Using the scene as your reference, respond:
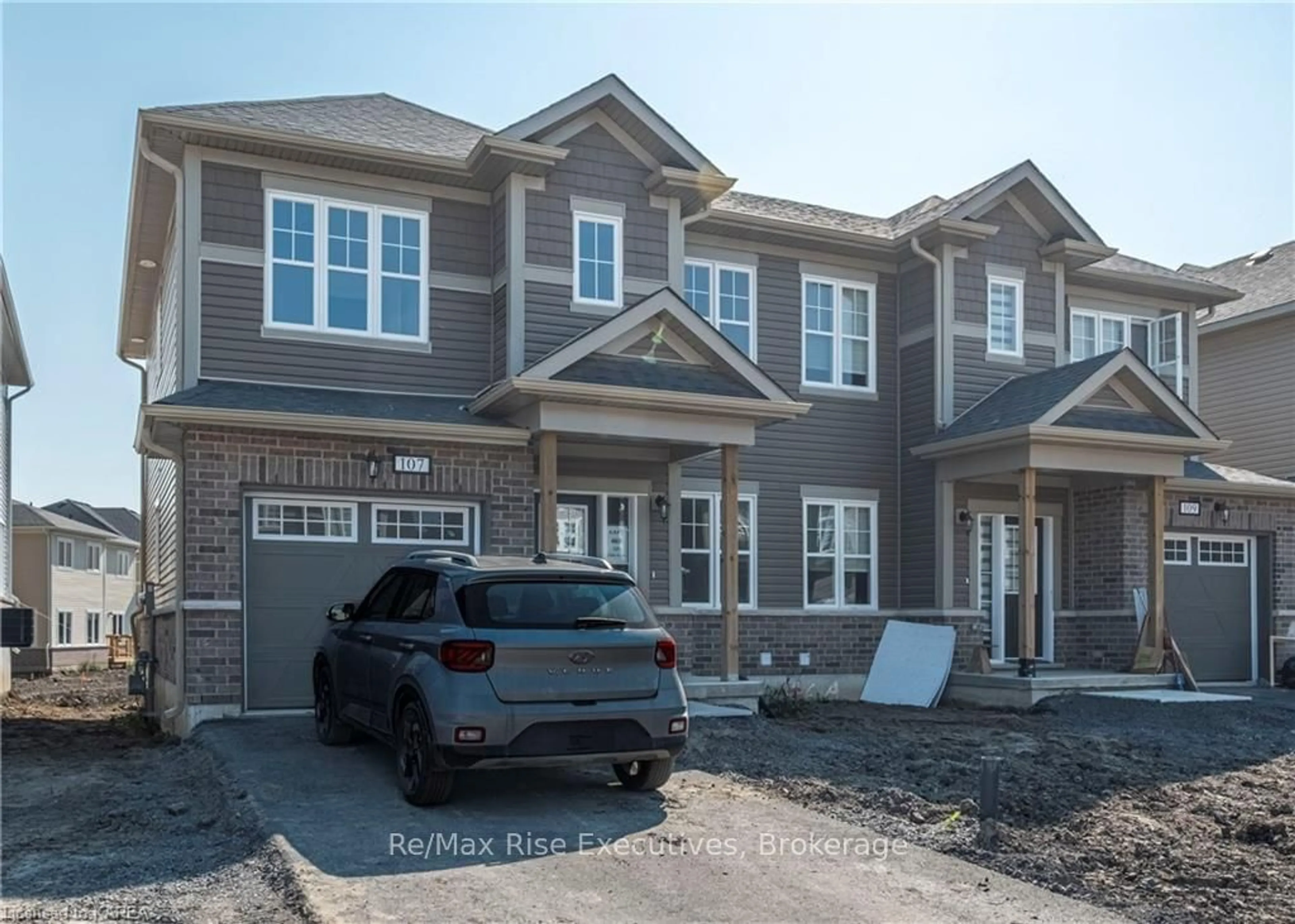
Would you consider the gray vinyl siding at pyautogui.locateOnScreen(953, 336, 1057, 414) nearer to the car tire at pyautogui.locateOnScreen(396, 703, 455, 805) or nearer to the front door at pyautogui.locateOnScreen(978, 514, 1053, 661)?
the front door at pyautogui.locateOnScreen(978, 514, 1053, 661)

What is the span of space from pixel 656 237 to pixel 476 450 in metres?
3.80

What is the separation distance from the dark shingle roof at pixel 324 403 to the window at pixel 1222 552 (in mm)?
11534

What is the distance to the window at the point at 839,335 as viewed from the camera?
17.4 meters

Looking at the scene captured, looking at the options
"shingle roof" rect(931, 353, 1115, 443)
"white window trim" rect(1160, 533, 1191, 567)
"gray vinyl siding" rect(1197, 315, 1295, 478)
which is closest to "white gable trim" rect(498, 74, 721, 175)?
"shingle roof" rect(931, 353, 1115, 443)

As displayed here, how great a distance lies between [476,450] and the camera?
44.7ft

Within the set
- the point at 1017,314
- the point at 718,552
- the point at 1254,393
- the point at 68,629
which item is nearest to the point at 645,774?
the point at 718,552

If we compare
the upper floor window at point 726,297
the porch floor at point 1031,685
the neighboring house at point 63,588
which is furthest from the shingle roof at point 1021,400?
the neighboring house at point 63,588

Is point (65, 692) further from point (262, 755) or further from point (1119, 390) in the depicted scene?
point (1119, 390)

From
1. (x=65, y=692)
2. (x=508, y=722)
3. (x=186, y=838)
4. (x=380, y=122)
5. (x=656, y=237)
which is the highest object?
(x=380, y=122)

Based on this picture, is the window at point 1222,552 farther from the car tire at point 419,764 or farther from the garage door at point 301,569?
the car tire at point 419,764

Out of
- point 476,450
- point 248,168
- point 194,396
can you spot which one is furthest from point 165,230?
point 476,450

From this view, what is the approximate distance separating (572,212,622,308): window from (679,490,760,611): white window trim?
115 inches

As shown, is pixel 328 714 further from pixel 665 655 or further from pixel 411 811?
pixel 665 655

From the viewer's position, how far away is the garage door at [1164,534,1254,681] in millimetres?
18422
